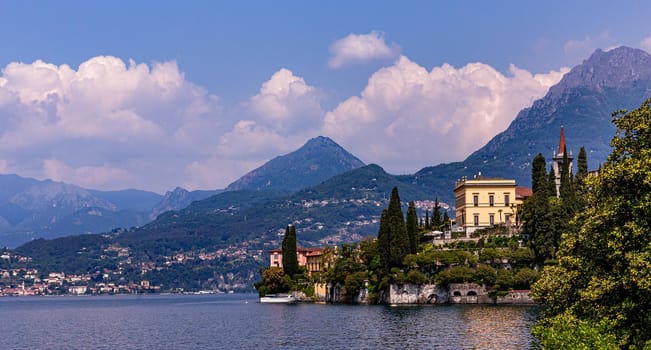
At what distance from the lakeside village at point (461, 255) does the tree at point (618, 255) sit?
57448 mm

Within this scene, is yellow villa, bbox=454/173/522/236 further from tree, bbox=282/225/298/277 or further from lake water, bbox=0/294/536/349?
tree, bbox=282/225/298/277

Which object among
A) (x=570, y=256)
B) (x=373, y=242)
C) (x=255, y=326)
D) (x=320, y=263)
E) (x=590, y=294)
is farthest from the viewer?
(x=320, y=263)

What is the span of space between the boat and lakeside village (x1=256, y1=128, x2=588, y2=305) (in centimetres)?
842

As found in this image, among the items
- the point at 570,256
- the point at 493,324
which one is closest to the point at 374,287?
the point at 493,324

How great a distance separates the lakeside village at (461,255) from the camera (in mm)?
103000

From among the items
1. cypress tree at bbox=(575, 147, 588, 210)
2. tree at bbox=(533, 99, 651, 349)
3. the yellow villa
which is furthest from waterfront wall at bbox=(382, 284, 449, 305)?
tree at bbox=(533, 99, 651, 349)

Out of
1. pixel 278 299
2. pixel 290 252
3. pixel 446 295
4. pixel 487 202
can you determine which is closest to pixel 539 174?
pixel 487 202

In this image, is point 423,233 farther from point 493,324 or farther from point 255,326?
point 493,324

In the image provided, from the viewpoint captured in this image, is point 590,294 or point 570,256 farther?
point 570,256

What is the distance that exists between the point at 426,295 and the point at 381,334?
141 feet

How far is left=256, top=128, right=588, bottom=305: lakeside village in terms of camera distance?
338 feet

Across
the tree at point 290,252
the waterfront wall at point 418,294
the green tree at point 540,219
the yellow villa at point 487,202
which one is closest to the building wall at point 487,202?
the yellow villa at point 487,202

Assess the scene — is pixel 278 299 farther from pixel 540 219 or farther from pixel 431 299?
pixel 540 219

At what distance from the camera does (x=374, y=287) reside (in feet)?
379
